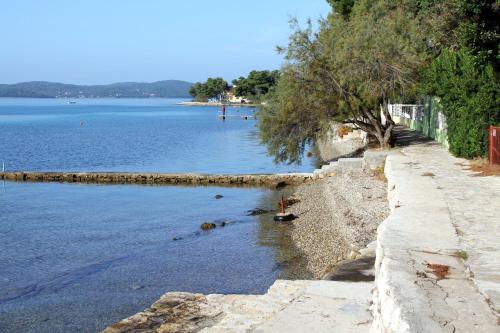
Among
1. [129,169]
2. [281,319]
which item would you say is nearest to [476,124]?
[281,319]

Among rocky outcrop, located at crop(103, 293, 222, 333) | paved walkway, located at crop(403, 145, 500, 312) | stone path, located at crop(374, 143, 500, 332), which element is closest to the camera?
stone path, located at crop(374, 143, 500, 332)

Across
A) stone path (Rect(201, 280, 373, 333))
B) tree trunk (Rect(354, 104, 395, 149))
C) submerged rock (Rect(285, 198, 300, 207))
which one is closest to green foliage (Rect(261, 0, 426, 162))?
tree trunk (Rect(354, 104, 395, 149))

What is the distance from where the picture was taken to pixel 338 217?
72.5 feet

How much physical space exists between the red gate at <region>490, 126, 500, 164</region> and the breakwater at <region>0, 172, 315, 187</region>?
1519 cm

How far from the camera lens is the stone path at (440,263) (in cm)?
632

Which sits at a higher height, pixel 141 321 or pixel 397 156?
pixel 397 156

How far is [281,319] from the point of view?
9000mm

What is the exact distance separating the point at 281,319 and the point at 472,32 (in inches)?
470

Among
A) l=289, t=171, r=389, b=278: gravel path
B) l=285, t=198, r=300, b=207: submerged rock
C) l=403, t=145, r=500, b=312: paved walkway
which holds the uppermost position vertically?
l=403, t=145, r=500, b=312: paved walkway

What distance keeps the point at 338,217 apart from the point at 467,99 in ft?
21.4

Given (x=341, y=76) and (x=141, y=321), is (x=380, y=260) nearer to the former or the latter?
(x=141, y=321)

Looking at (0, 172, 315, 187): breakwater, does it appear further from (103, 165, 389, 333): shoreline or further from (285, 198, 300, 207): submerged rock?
A: (285, 198, 300, 207): submerged rock

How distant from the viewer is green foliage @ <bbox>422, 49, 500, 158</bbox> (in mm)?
20469

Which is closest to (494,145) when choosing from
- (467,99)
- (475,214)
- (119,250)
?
(467,99)
